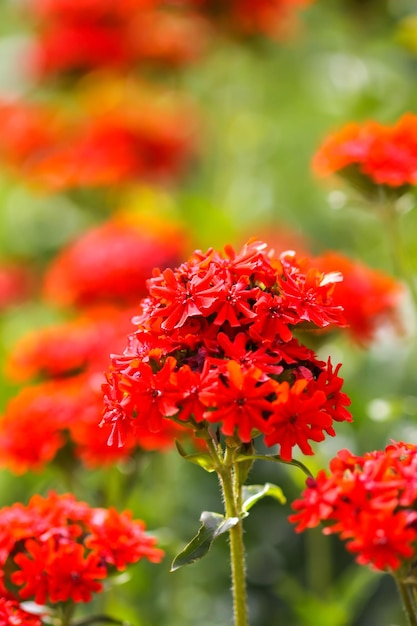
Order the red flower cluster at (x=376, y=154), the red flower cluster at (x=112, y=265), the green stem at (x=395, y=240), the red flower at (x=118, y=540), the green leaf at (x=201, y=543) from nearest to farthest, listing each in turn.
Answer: the green leaf at (x=201, y=543) → the red flower at (x=118, y=540) → the red flower cluster at (x=376, y=154) → the green stem at (x=395, y=240) → the red flower cluster at (x=112, y=265)

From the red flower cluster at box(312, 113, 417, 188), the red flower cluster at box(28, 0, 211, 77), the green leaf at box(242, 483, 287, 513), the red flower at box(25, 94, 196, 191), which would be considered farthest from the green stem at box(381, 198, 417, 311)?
the red flower cluster at box(28, 0, 211, 77)

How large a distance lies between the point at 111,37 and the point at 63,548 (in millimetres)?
2371

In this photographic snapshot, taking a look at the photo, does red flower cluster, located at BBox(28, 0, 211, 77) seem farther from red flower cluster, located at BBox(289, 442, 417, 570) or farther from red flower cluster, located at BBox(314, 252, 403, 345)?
red flower cluster, located at BBox(289, 442, 417, 570)

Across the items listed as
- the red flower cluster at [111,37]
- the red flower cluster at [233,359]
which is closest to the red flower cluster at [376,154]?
the red flower cluster at [233,359]

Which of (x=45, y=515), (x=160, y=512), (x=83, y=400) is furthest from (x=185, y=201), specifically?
(x=45, y=515)

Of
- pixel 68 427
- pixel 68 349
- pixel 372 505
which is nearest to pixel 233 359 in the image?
pixel 372 505

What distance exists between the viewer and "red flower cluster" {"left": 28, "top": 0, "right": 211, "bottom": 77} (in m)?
3.13

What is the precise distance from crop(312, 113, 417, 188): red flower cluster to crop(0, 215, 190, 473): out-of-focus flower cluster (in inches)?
18.1

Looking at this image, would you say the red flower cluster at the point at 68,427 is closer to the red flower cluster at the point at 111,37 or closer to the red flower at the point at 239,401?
the red flower at the point at 239,401

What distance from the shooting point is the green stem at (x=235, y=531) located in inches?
40.8

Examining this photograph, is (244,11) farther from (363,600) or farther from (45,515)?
(45,515)

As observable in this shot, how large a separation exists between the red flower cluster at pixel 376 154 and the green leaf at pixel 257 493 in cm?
51

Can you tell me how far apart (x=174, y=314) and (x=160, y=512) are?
0.92 metres

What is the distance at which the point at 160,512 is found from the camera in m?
1.86
